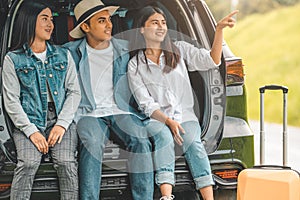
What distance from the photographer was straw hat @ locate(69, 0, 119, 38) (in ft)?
19.4

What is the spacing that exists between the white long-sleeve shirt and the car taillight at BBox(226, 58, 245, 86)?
14 cm

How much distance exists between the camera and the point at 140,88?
227 inches

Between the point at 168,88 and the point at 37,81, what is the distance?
0.86 metres

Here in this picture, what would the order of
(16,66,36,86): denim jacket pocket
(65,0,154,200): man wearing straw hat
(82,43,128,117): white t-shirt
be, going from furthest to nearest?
1. (82,43,128,117): white t-shirt
2. (16,66,36,86): denim jacket pocket
3. (65,0,154,200): man wearing straw hat

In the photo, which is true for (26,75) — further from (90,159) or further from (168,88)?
(168,88)

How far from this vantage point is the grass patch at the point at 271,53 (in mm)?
16672

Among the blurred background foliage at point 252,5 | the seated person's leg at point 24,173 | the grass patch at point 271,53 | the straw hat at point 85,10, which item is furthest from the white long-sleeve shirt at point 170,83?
the blurred background foliage at point 252,5

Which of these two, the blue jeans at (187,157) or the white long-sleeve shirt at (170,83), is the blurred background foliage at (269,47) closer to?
the white long-sleeve shirt at (170,83)

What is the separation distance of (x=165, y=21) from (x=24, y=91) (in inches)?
42.4

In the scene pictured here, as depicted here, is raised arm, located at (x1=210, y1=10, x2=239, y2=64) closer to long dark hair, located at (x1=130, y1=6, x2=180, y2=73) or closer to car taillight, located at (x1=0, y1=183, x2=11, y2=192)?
long dark hair, located at (x1=130, y1=6, x2=180, y2=73)

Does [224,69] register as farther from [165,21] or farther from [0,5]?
[0,5]

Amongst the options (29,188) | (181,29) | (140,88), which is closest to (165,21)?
(181,29)

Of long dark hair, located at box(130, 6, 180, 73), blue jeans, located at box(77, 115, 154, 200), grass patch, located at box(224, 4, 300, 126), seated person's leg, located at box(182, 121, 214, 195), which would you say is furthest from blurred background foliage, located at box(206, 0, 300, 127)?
blue jeans, located at box(77, 115, 154, 200)

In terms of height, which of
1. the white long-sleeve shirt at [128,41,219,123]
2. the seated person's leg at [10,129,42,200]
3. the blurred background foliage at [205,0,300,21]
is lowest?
the seated person's leg at [10,129,42,200]
